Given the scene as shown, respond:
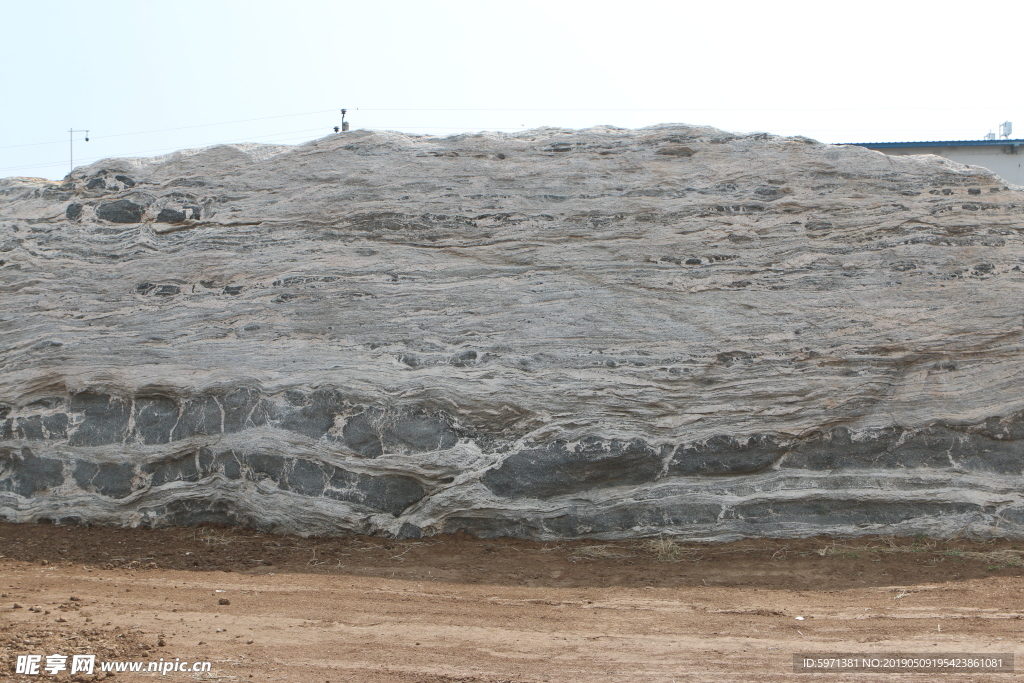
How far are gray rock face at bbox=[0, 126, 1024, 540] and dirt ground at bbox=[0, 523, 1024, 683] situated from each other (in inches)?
17.6

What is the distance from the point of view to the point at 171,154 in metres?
10.4

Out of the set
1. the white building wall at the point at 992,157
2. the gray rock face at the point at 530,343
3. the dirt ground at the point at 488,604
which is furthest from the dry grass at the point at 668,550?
the white building wall at the point at 992,157

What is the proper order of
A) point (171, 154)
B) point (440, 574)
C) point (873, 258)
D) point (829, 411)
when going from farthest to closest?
point (171, 154), point (873, 258), point (829, 411), point (440, 574)

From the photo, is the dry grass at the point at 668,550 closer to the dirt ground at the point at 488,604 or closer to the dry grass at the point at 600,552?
the dirt ground at the point at 488,604

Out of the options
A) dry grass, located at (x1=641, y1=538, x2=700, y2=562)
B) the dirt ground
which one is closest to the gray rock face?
dry grass, located at (x1=641, y1=538, x2=700, y2=562)

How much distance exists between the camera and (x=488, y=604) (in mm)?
6594

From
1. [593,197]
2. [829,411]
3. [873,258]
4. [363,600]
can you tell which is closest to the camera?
[363,600]

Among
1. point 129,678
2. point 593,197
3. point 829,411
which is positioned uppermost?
point 593,197

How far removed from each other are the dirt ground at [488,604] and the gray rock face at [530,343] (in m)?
0.45

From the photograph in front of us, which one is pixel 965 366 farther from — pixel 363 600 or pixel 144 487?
pixel 144 487

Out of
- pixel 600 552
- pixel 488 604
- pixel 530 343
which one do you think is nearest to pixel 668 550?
pixel 600 552

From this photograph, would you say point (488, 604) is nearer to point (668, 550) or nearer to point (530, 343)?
point (668, 550)

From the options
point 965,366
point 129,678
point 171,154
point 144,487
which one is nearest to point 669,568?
point 965,366

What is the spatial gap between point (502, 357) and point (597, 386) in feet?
3.44
